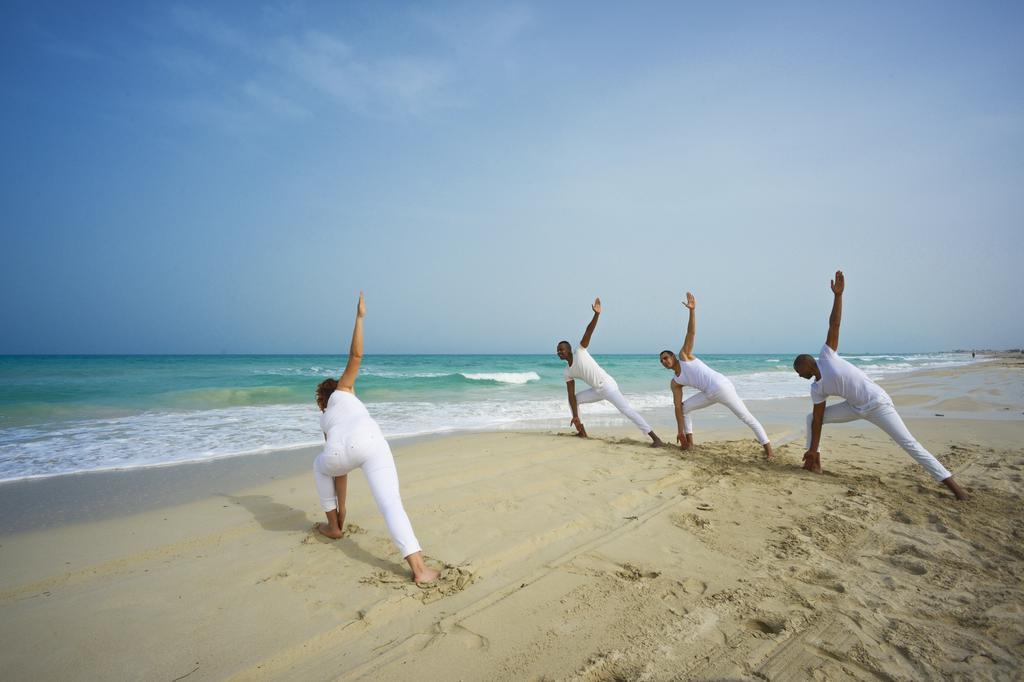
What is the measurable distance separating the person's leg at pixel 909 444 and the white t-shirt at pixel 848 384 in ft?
0.37

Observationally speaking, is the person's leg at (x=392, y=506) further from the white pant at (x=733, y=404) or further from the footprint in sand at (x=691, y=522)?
the white pant at (x=733, y=404)

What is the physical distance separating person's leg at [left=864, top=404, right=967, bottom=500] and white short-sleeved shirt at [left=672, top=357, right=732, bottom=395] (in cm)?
203

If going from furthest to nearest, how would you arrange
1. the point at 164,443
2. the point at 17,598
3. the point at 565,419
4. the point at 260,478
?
the point at 565,419, the point at 164,443, the point at 260,478, the point at 17,598

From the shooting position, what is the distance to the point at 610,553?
3785 mm

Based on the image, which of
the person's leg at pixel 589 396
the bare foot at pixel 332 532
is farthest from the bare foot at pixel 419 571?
the person's leg at pixel 589 396

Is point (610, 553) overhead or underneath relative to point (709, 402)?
underneath

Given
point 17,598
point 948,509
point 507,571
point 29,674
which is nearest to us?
point 29,674

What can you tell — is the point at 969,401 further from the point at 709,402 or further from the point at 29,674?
the point at 29,674

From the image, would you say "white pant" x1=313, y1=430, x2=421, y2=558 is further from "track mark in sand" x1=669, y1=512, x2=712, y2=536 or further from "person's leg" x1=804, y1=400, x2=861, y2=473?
"person's leg" x1=804, y1=400, x2=861, y2=473

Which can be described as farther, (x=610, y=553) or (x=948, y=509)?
(x=948, y=509)

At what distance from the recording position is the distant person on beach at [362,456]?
10.9 ft

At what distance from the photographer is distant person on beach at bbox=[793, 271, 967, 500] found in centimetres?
538

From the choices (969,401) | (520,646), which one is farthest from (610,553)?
(969,401)

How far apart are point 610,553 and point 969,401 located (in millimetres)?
15934
